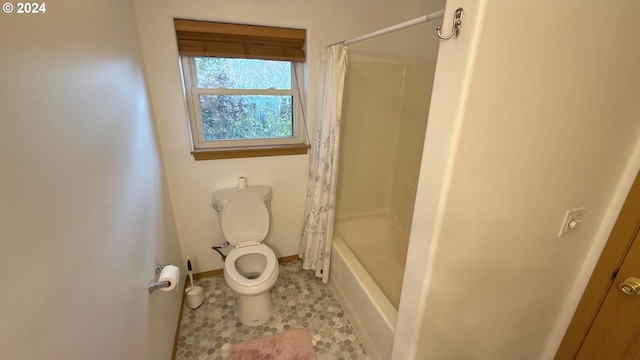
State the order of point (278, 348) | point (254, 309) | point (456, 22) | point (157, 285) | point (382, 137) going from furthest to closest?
point (382, 137)
point (254, 309)
point (278, 348)
point (157, 285)
point (456, 22)

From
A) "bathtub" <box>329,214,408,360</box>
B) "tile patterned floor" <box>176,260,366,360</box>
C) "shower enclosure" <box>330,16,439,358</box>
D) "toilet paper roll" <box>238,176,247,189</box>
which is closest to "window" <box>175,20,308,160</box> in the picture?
"toilet paper roll" <box>238,176,247,189</box>

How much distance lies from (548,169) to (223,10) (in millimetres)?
1901

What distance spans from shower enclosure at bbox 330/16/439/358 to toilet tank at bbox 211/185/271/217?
57cm

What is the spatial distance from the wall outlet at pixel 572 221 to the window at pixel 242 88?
1577 mm

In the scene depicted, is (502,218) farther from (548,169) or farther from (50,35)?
(50,35)

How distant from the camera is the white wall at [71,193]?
518 mm

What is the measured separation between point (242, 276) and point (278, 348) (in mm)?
514

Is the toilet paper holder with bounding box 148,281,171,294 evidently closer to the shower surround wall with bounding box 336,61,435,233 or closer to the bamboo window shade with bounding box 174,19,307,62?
the shower surround wall with bounding box 336,61,435,233

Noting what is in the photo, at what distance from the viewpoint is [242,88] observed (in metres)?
1.87

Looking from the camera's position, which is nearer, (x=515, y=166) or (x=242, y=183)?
(x=515, y=166)

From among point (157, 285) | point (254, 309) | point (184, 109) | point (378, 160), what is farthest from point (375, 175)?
point (157, 285)

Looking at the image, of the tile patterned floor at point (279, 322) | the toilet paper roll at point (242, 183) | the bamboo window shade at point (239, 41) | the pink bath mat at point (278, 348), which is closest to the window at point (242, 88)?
the bamboo window shade at point (239, 41)

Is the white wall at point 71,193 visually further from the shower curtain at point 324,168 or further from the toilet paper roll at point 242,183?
the shower curtain at point 324,168

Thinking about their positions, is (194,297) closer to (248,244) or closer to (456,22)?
(248,244)
